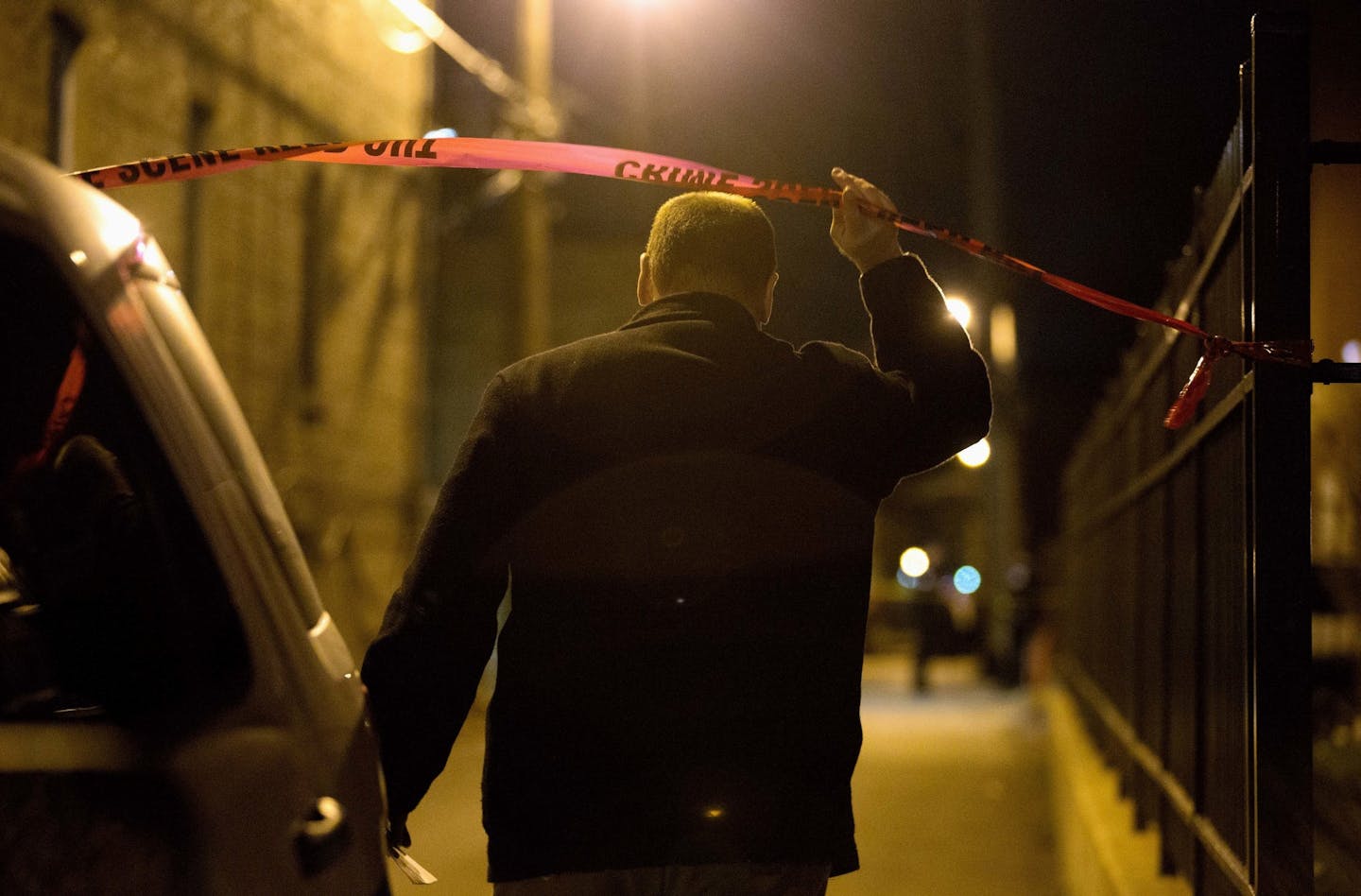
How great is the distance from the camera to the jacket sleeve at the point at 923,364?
290 cm

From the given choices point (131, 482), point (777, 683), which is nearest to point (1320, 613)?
point (777, 683)

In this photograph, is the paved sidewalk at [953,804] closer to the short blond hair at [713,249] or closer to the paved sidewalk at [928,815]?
the paved sidewalk at [928,815]

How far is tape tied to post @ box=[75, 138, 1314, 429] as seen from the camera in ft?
10.4

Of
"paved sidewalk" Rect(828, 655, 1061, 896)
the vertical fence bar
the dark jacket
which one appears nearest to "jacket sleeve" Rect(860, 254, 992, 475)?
the dark jacket

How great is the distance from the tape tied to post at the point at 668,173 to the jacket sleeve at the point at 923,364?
0.15 metres

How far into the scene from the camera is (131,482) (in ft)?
6.79

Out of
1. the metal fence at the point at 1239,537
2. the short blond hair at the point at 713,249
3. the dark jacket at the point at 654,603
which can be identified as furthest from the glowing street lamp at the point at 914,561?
the dark jacket at the point at 654,603

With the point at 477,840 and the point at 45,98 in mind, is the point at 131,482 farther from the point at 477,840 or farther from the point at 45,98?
the point at 45,98

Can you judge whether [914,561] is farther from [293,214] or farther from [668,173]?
[668,173]

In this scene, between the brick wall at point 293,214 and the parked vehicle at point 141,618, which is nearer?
the parked vehicle at point 141,618

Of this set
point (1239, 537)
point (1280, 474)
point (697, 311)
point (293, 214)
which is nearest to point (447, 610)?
point (697, 311)

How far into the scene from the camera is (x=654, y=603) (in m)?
2.66

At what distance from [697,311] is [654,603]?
22.2 inches

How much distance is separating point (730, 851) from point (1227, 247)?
90.9 inches
